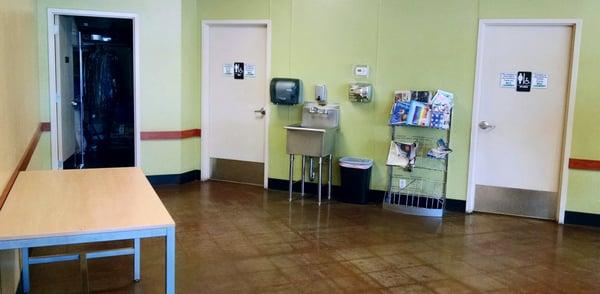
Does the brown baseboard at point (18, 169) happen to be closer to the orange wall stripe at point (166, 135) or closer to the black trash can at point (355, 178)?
the orange wall stripe at point (166, 135)

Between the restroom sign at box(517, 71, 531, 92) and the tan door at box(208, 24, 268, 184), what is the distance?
2.93 metres

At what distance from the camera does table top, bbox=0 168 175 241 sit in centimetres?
228

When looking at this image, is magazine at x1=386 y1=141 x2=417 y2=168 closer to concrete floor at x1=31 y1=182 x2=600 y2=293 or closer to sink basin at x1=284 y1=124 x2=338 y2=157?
concrete floor at x1=31 y1=182 x2=600 y2=293

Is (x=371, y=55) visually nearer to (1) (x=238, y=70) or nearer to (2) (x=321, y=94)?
(2) (x=321, y=94)

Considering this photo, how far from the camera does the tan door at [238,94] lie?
6.61 metres

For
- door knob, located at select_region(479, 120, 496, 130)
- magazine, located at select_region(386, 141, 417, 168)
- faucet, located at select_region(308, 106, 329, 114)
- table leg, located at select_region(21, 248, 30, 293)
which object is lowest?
table leg, located at select_region(21, 248, 30, 293)

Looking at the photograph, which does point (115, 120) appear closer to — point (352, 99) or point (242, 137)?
point (242, 137)

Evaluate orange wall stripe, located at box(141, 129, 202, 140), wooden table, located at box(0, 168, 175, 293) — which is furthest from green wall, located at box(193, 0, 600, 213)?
wooden table, located at box(0, 168, 175, 293)

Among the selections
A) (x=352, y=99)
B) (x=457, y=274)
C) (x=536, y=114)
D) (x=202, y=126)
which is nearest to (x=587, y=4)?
(x=536, y=114)

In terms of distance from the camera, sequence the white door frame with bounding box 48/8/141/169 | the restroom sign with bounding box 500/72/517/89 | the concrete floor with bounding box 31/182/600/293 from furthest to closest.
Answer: the white door frame with bounding box 48/8/141/169 < the restroom sign with bounding box 500/72/517/89 < the concrete floor with bounding box 31/182/600/293

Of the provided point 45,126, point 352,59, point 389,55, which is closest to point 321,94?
point 352,59

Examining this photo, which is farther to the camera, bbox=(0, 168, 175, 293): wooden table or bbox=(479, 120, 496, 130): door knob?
bbox=(479, 120, 496, 130): door knob

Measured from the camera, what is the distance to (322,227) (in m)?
5.06

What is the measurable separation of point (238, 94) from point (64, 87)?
86.6 inches
